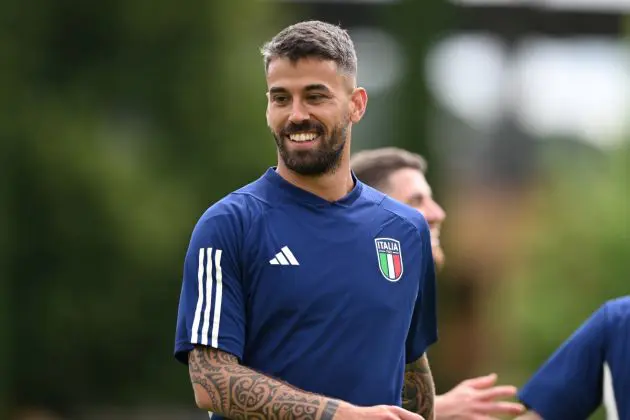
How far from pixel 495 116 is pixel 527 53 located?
7.92 feet

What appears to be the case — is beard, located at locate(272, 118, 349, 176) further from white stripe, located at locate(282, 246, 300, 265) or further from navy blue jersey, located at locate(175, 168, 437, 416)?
white stripe, located at locate(282, 246, 300, 265)

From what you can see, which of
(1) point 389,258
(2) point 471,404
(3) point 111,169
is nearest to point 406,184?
(2) point 471,404

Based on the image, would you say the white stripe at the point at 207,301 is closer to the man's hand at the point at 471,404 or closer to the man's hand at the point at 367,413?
the man's hand at the point at 367,413

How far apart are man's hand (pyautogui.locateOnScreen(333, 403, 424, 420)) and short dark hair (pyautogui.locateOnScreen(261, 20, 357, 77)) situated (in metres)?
1.09

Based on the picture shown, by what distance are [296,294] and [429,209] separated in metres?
1.70

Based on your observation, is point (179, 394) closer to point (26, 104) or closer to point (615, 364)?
point (26, 104)

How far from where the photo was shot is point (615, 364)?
5.42 meters

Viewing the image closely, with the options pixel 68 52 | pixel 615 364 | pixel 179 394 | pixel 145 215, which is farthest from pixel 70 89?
pixel 615 364

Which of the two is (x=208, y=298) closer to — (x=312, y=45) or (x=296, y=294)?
(x=296, y=294)

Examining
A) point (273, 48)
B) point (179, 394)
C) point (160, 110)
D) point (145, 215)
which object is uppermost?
point (273, 48)

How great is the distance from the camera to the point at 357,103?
15.6 feet

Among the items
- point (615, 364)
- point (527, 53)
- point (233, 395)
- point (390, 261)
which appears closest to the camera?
point (233, 395)

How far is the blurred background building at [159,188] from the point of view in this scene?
20797 millimetres

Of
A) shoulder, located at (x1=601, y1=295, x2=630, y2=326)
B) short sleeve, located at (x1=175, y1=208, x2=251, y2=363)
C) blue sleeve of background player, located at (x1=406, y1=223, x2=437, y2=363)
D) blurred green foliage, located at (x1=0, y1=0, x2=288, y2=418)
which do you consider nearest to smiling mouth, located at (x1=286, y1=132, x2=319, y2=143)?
short sleeve, located at (x1=175, y1=208, x2=251, y2=363)
